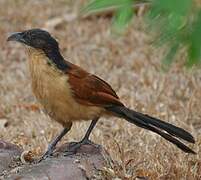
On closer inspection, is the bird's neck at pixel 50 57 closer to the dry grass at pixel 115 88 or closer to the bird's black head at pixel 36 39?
the bird's black head at pixel 36 39

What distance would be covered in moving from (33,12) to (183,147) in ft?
19.5

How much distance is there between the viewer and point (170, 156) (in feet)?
15.6

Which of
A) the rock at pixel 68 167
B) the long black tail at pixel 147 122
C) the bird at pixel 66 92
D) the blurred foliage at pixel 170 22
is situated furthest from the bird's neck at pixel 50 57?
the blurred foliage at pixel 170 22

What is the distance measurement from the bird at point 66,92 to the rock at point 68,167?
3.5 inches

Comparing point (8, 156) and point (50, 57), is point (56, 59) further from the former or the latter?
point (8, 156)

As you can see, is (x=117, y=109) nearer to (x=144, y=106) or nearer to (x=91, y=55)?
(x=144, y=106)

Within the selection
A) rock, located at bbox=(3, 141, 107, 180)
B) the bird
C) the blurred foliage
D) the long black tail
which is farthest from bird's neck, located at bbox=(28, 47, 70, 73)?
the blurred foliage

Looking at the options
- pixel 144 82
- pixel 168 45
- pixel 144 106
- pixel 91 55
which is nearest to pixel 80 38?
pixel 91 55

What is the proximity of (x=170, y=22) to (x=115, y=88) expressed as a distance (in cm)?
540

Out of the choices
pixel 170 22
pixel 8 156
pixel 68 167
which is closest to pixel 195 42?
pixel 170 22

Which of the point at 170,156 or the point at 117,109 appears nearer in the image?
the point at 117,109

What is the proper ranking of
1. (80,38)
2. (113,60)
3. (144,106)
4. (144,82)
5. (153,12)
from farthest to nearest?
1. (80,38)
2. (113,60)
3. (144,82)
4. (144,106)
5. (153,12)

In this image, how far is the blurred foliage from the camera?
161 centimetres

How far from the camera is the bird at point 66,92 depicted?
12.7 feet
